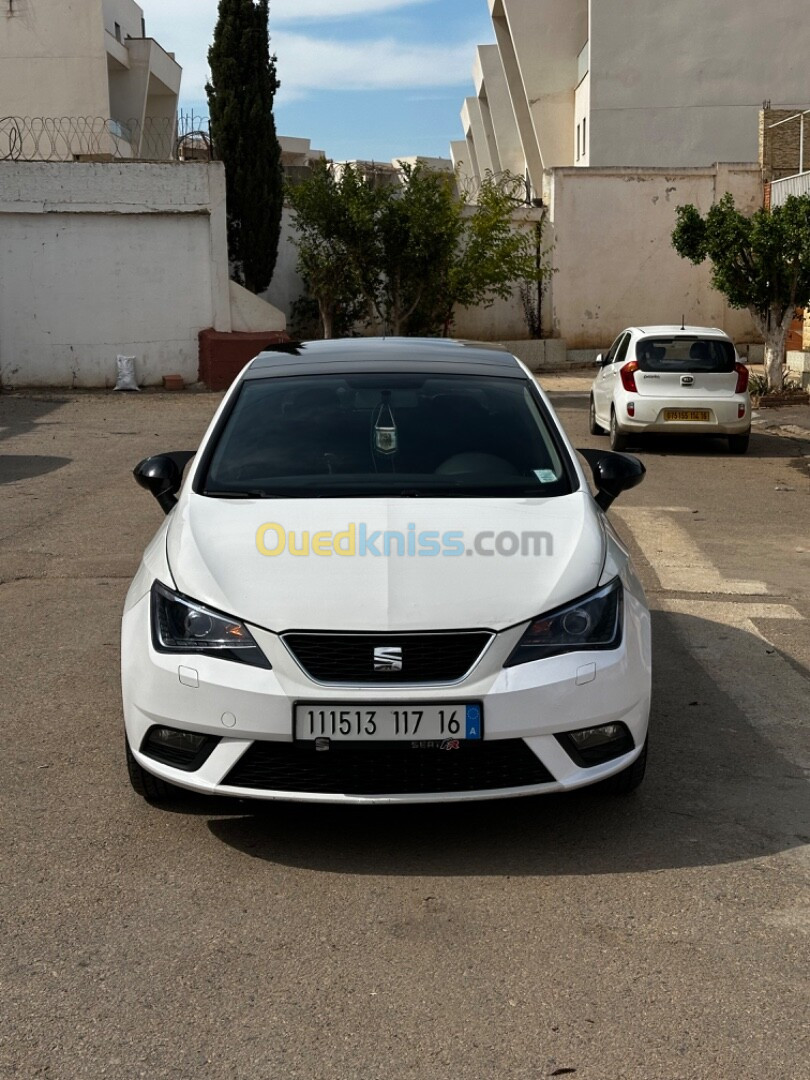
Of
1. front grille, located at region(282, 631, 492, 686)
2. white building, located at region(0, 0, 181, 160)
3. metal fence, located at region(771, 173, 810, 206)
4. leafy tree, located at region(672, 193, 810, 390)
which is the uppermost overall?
white building, located at region(0, 0, 181, 160)

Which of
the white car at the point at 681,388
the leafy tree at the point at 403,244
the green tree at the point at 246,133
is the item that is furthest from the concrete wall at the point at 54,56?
the white car at the point at 681,388

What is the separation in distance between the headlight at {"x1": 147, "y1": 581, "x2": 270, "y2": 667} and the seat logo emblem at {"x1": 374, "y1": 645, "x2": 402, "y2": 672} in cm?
34

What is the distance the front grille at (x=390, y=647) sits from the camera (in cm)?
412

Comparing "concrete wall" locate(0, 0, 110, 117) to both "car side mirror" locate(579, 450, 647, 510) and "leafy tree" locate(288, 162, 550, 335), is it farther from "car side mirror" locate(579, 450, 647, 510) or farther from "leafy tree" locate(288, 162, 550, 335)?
"car side mirror" locate(579, 450, 647, 510)

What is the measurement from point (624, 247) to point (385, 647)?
A: 29.3m

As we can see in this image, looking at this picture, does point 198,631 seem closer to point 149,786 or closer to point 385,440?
point 149,786

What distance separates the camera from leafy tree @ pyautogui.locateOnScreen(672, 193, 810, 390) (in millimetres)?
20000

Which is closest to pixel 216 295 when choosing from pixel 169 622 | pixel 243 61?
pixel 243 61

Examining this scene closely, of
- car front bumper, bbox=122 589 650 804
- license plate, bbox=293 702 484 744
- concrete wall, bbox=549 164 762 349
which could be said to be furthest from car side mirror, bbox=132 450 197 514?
concrete wall, bbox=549 164 762 349

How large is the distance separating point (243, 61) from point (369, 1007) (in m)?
28.5

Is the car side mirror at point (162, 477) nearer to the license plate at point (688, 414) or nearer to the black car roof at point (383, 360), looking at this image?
the black car roof at point (383, 360)

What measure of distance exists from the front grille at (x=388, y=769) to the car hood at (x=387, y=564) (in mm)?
383

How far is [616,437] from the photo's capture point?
16.8 m

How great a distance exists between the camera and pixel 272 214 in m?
29.1
